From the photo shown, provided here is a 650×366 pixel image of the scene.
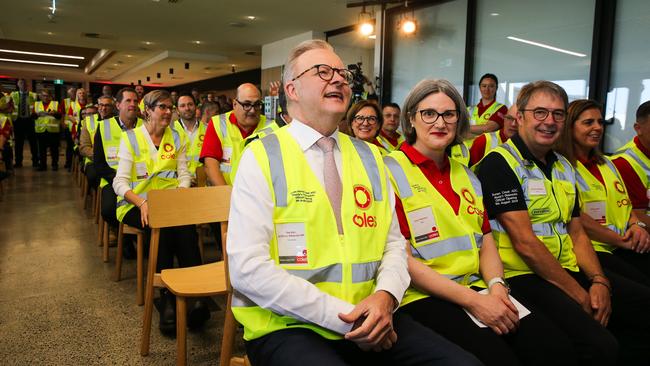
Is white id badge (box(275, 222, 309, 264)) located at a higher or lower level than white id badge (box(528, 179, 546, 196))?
lower

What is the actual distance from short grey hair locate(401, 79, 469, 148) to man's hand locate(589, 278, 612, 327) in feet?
2.74

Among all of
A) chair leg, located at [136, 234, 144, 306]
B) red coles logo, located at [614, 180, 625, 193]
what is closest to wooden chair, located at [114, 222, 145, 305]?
chair leg, located at [136, 234, 144, 306]

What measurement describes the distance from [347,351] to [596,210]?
1.83 meters

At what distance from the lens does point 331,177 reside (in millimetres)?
1398

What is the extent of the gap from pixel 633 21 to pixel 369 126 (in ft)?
11.6

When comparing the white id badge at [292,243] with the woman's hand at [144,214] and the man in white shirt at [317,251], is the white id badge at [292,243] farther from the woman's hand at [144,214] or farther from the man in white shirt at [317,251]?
the woman's hand at [144,214]

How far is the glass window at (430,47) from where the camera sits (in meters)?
6.91

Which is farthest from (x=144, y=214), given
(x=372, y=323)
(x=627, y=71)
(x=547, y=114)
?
(x=627, y=71)

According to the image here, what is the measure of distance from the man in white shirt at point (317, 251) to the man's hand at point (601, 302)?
3.11 ft

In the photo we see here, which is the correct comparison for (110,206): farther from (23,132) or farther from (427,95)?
(23,132)

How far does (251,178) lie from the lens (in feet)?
4.35

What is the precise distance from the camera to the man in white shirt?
1.23m

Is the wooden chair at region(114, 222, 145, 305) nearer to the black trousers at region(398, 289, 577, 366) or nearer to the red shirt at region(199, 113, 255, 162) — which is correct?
the red shirt at region(199, 113, 255, 162)

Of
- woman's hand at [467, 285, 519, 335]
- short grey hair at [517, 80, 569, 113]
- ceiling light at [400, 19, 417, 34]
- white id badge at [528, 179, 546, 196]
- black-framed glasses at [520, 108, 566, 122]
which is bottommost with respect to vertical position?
woman's hand at [467, 285, 519, 335]
